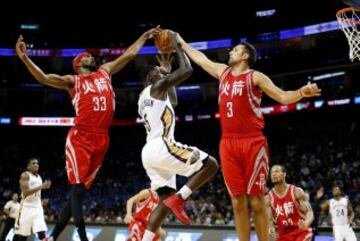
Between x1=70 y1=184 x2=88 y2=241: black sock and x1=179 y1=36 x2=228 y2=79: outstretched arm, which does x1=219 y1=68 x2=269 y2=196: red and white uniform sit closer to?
x1=179 y1=36 x2=228 y2=79: outstretched arm

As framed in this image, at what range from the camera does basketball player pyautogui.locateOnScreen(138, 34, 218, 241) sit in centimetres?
530

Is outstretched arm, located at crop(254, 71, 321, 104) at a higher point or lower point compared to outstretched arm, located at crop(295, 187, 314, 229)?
higher

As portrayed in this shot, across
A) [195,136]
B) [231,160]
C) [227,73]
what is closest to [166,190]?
[231,160]

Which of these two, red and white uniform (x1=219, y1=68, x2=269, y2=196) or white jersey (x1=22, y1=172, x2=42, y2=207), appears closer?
red and white uniform (x1=219, y1=68, x2=269, y2=196)

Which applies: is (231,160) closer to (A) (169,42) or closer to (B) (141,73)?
(A) (169,42)

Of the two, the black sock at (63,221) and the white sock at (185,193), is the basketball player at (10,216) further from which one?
the white sock at (185,193)

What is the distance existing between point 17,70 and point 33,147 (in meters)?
5.09

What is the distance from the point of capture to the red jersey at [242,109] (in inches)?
206

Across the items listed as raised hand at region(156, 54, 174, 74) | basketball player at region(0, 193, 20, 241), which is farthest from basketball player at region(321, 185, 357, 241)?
raised hand at region(156, 54, 174, 74)

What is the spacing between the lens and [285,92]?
4.90 m

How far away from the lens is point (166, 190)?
570 cm

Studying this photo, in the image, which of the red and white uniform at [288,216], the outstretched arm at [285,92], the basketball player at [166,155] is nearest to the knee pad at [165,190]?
the basketball player at [166,155]

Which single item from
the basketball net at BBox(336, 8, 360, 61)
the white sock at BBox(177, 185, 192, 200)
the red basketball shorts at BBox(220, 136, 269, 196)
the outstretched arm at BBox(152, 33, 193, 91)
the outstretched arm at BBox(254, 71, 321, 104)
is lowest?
the white sock at BBox(177, 185, 192, 200)

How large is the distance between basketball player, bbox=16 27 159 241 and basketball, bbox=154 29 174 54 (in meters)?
0.18
